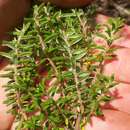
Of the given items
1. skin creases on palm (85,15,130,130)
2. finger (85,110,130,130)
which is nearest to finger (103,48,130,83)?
skin creases on palm (85,15,130,130)

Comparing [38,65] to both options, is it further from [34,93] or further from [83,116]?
[83,116]

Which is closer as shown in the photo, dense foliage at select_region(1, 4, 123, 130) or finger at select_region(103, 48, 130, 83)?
dense foliage at select_region(1, 4, 123, 130)

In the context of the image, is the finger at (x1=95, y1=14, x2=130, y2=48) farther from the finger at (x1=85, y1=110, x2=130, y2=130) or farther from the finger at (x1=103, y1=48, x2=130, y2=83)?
the finger at (x1=85, y1=110, x2=130, y2=130)

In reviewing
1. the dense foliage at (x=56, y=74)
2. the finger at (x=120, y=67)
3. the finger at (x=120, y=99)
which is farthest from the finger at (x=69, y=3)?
the finger at (x=120, y=99)

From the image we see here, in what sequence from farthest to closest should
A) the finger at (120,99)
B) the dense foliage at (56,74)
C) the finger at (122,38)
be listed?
the finger at (122,38) → the finger at (120,99) → the dense foliage at (56,74)

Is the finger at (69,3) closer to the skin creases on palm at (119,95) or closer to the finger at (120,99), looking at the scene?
the skin creases on palm at (119,95)

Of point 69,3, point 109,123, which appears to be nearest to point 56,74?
point 109,123
